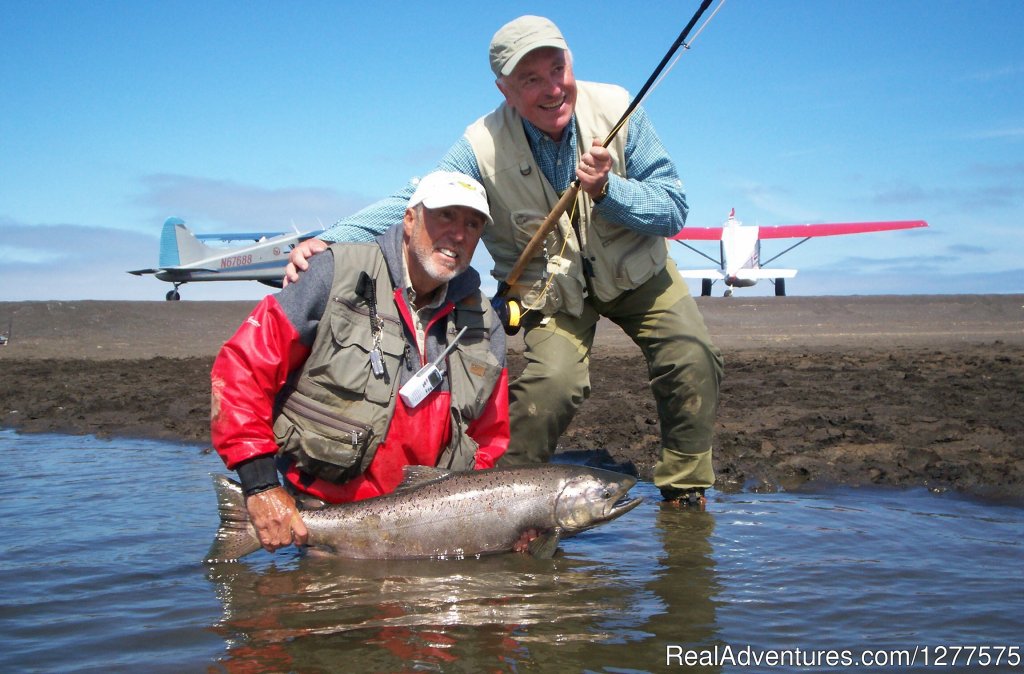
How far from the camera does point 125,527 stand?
228 inches

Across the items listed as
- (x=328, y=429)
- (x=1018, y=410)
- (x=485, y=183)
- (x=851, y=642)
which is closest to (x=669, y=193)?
(x=485, y=183)

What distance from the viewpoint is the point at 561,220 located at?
5.70 meters

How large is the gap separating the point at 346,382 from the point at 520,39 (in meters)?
2.08

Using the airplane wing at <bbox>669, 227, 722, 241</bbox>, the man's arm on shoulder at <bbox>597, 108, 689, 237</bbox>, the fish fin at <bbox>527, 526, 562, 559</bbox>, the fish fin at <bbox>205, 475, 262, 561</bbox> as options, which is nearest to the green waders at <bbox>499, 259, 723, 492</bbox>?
the man's arm on shoulder at <bbox>597, 108, 689, 237</bbox>

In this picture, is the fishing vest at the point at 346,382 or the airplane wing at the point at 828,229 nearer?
the fishing vest at the point at 346,382

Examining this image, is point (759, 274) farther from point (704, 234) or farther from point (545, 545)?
point (545, 545)

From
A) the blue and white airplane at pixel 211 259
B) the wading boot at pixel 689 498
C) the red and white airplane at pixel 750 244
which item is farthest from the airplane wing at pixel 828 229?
the wading boot at pixel 689 498

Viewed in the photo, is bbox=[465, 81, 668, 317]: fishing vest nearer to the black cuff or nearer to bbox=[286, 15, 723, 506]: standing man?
bbox=[286, 15, 723, 506]: standing man

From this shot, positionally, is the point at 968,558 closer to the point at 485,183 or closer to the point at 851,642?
the point at 851,642

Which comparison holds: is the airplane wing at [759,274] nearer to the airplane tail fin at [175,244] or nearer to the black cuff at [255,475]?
the airplane tail fin at [175,244]

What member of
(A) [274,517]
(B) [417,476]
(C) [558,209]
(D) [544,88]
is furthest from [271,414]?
(D) [544,88]

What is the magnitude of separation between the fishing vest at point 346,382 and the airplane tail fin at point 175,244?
44.1 m

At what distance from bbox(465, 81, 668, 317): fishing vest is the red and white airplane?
37.2m

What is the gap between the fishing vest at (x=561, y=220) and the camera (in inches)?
223
